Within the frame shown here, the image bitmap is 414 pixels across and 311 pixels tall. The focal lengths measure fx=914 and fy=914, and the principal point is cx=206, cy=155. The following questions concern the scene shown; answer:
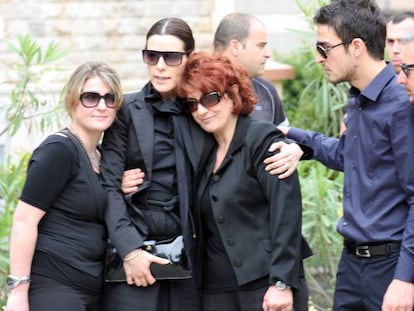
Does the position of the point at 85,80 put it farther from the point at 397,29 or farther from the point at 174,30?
the point at 397,29

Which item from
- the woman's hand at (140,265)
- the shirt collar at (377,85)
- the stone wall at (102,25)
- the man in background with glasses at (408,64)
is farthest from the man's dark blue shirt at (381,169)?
the stone wall at (102,25)

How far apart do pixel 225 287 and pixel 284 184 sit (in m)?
0.59

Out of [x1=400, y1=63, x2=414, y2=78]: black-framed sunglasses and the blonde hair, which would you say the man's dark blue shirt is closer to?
[x1=400, y1=63, x2=414, y2=78]: black-framed sunglasses

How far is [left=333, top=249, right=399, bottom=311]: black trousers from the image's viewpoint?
4.14 meters

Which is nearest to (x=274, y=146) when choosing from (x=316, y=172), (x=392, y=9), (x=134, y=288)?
(x=134, y=288)

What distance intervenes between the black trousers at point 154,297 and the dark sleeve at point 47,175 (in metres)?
0.54

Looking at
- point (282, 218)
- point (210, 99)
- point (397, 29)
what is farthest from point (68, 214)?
point (397, 29)

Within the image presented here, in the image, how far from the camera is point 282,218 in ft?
13.9

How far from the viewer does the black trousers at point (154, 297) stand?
430 centimetres

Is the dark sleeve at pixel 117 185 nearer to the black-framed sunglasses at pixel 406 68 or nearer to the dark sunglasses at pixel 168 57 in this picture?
the dark sunglasses at pixel 168 57

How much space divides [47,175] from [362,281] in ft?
4.99

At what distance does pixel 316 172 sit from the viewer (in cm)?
661

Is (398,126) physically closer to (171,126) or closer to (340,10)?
(340,10)

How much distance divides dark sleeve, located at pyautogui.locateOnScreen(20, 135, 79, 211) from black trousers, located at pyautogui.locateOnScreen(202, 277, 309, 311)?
3.03 ft
